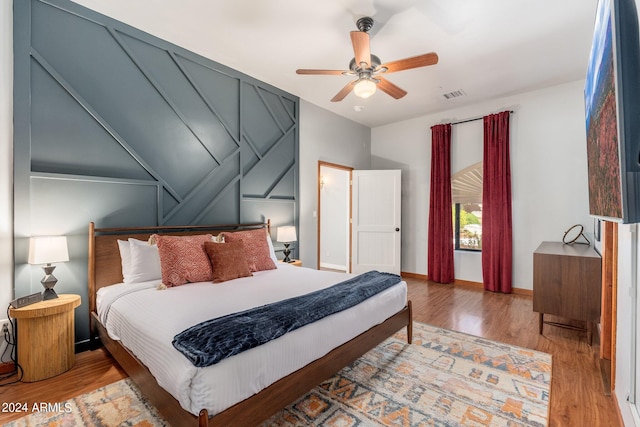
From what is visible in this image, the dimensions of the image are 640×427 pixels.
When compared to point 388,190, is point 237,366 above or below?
below

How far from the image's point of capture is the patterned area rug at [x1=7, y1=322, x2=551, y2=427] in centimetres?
182

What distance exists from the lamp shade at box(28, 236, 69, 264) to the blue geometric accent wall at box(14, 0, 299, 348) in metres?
0.23

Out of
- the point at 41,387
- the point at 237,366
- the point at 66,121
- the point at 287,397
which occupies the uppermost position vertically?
the point at 66,121

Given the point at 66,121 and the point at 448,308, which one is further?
the point at 448,308

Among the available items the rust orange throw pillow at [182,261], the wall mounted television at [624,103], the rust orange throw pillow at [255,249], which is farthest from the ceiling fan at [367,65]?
the rust orange throw pillow at [182,261]

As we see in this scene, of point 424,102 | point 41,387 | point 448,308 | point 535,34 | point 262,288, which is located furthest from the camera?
point 424,102

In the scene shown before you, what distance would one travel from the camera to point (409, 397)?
6.70 ft

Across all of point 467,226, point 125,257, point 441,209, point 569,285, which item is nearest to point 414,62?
point 569,285

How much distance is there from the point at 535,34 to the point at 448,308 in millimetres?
3145

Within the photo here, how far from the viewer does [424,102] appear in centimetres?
487

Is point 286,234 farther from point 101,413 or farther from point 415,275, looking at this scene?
point 415,275

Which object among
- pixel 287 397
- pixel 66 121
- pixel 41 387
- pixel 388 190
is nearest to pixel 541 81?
pixel 388 190

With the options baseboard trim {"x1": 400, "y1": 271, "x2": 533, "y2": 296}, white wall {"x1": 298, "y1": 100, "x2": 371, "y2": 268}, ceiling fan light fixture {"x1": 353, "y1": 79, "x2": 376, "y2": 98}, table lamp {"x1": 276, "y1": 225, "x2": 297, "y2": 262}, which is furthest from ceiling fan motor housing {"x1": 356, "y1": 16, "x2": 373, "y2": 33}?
baseboard trim {"x1": 400, "y1": 271, "x2": 533, "y2": 296}

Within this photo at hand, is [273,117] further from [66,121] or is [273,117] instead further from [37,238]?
[37,238]
